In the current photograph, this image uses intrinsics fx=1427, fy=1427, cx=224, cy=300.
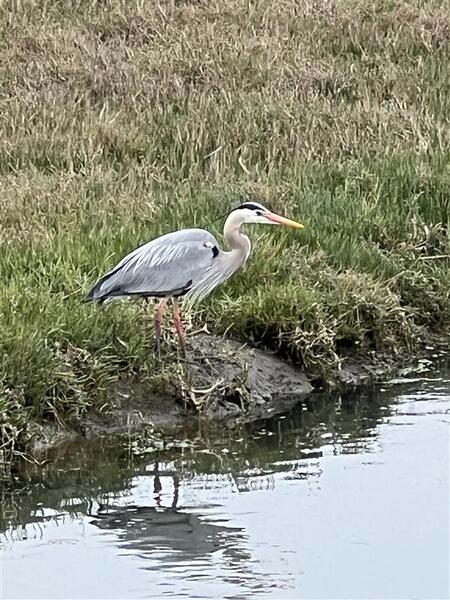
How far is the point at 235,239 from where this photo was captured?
8.84 meters

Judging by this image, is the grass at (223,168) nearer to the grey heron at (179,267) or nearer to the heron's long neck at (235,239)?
the grey heron at (179,267)

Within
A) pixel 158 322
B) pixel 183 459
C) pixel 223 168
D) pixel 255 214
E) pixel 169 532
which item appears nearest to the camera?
pixel 169 532

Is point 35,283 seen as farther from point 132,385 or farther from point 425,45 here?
point 425,45

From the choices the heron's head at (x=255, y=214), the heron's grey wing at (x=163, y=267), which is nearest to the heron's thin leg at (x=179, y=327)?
the heron's grey wing at (x=163, y=267)

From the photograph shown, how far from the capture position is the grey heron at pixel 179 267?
8.37 metres

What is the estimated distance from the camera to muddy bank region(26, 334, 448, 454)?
809 cm

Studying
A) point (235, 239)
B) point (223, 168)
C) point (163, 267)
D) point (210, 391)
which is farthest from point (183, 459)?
point (223, 168)

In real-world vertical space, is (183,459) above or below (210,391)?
below

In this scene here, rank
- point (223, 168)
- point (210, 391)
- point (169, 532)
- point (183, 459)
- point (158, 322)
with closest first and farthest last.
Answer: point (169, 532) < point (183, 459) < point (210, 391) < point (158, 322) < point (223, 168)

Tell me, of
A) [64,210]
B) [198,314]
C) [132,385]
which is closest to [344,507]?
[132,385]

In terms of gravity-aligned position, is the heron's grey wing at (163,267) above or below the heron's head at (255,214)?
below

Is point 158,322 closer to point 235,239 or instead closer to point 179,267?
point 179,267

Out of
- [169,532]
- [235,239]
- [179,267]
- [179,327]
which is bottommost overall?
[169,532]

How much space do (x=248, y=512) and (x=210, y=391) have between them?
1.57 meters
